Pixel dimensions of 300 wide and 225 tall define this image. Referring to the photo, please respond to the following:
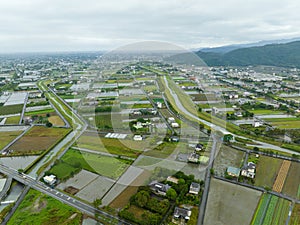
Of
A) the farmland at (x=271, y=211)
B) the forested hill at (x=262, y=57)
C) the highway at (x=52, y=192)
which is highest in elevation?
the forested hill at (x=262, y=57)

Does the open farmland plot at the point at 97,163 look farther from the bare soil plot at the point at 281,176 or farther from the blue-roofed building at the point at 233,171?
the bare soil plot at the point at 281,176

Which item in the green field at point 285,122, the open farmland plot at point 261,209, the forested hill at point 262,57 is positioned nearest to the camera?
the open farmland plot at point 261,209

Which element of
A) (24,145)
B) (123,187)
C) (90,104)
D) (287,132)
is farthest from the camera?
(90,104)

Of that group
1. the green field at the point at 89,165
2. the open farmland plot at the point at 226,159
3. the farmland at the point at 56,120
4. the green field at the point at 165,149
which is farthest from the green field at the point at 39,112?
the open farmland plot at the point at 226,159

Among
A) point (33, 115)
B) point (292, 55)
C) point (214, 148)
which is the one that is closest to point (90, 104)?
point (33, 115)

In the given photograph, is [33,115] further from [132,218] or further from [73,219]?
[132,218]

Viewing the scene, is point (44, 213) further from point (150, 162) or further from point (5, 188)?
point (150, 162)
